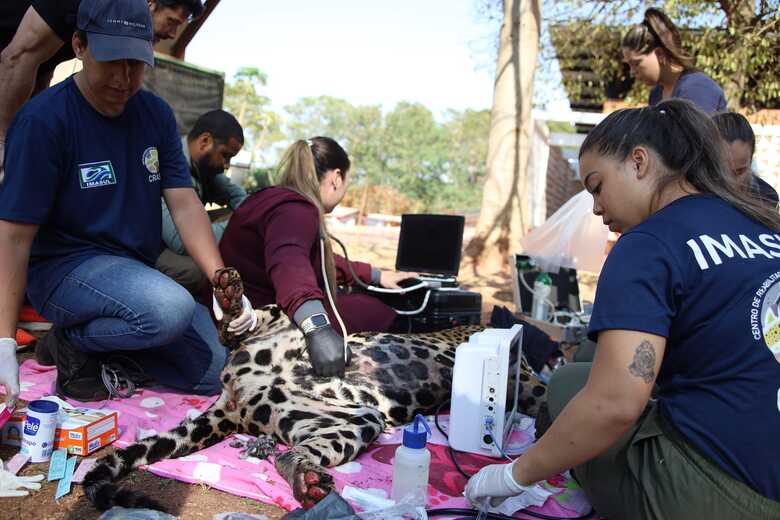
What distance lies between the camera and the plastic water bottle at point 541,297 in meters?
5.06

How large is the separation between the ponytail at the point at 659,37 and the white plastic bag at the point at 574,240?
1774 millimetres

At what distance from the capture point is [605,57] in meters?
10.8

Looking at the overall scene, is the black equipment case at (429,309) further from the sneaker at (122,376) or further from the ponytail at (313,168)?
the sneaker at (122,376)

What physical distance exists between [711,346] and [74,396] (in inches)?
94.4

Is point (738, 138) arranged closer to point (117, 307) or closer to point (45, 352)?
point (117, 307)

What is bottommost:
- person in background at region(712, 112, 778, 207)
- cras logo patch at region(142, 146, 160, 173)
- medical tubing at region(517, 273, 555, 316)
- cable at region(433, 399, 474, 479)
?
cable at region(433, 399, 474, 479)

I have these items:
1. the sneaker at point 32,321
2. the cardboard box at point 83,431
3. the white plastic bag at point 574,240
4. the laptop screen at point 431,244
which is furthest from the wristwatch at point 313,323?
the white plastic bag at point 574,240

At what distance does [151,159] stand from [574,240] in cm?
352

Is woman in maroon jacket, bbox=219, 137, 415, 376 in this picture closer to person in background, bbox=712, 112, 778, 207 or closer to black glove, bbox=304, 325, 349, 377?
black glove, bbox=304, 325, 349, 377

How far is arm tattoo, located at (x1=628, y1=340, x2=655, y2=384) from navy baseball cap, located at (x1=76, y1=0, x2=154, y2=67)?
6.70ft

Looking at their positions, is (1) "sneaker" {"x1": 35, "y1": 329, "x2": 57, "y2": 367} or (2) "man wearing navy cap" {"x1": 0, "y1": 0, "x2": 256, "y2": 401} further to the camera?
(1) "sneaker" {"x1": 35, "y1": 329, "x2": 57, "y2": 367}

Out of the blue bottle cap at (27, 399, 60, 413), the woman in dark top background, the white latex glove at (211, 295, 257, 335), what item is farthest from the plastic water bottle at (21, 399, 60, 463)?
the woman in dark top background

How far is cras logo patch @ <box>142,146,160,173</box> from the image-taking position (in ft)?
9.17

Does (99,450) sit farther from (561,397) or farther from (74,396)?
(561,397)
